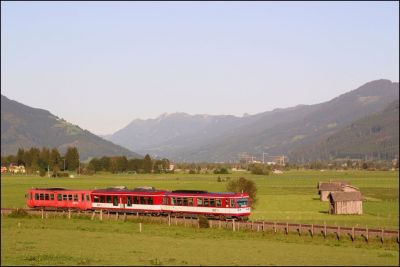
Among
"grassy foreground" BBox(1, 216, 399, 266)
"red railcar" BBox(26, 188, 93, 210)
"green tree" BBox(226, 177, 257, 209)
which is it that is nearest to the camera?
"grassy foreground" BBox(1, 216, 399, 266)

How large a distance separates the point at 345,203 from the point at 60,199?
134ft

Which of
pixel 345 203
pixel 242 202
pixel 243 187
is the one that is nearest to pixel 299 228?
pixel 242 202

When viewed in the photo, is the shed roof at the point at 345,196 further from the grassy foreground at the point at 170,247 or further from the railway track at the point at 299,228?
the grassy foreground at the point at 170,247

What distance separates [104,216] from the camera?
67062 millimetres

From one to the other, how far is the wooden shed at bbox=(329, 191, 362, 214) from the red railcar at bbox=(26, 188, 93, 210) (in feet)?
117

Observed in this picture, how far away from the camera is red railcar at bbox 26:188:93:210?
74.9m

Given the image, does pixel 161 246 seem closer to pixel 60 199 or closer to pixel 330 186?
pixel 60 199

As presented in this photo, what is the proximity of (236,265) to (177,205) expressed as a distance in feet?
111

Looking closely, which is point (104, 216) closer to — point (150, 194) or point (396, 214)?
point (150, 194)

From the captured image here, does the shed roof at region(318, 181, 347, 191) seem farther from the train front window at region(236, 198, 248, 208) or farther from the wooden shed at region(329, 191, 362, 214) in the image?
the train front window at region(236, 198, 248, 208)

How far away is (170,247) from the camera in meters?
42.2

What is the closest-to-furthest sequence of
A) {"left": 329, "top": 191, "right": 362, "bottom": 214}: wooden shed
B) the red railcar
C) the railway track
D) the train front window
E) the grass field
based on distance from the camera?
1. the grass field
2. the railway track
3. the train front window
4. the red railcar
5. {"left": 329, "top": 191, "right": 362, "bottom": 214}: wooden shed

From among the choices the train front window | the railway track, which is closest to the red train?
the train front window

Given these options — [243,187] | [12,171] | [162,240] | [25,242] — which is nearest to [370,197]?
[243,187]
